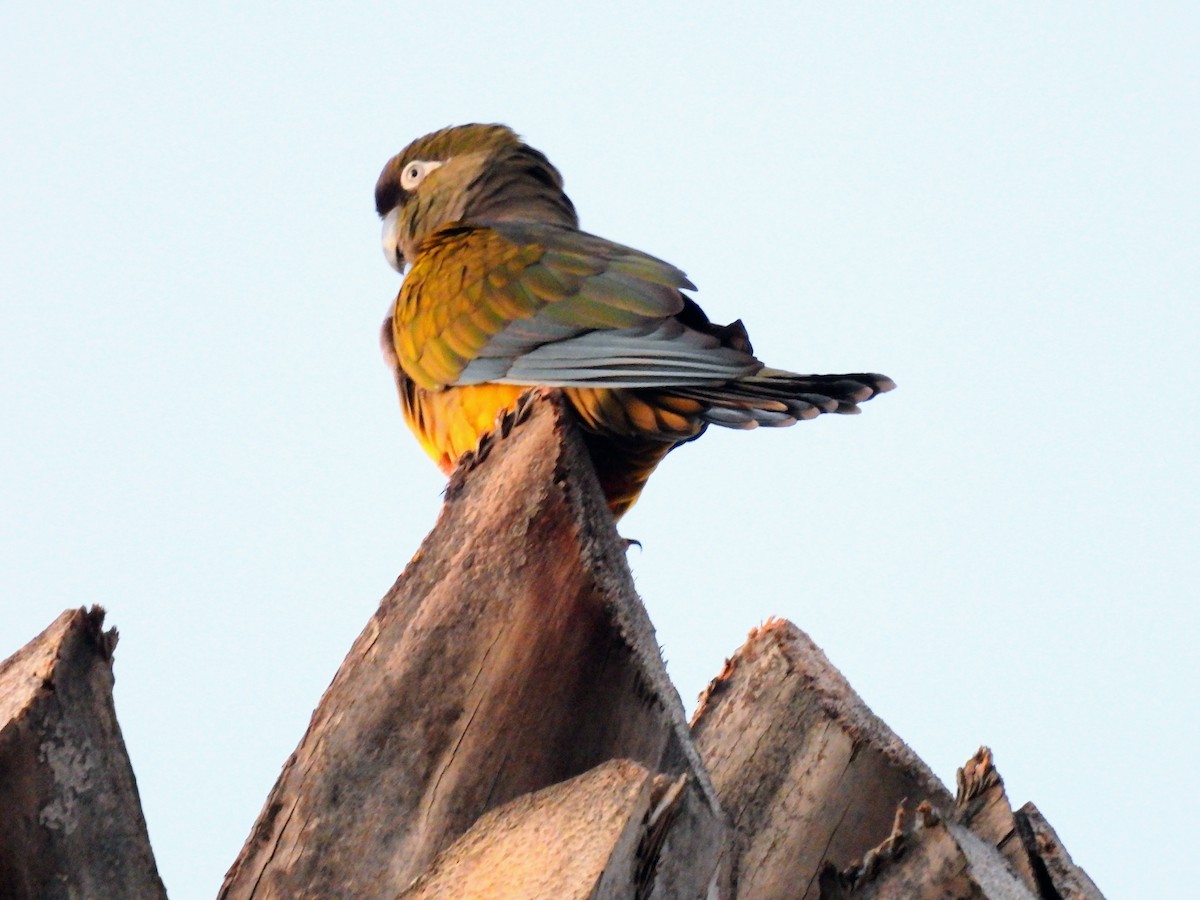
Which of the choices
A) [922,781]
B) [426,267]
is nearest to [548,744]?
[922,781]

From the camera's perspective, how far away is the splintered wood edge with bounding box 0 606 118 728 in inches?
102

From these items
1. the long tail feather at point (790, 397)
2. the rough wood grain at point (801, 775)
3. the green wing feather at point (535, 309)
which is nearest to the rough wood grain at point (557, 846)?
the rough wood grain at point (801, 775)

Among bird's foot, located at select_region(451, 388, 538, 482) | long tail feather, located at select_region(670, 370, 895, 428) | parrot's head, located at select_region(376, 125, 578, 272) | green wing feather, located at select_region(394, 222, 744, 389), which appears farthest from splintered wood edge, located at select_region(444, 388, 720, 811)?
parrot's head, located at select_region(376, 125, 578, 272)

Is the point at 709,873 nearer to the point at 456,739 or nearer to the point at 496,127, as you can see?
the point at 456,739

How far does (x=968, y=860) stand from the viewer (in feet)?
10.3

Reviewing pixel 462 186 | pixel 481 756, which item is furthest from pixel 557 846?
pixel 462 186

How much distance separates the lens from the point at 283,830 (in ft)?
9.11

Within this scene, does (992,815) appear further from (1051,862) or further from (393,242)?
(393,242)

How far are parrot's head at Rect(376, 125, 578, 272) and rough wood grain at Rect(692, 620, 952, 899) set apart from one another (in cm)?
312

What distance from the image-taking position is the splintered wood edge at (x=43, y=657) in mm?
2598

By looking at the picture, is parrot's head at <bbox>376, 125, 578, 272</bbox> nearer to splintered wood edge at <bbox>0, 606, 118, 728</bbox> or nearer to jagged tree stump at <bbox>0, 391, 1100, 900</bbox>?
jagged tree stump at <bbox>0, 391, 1100, 900</bbox>

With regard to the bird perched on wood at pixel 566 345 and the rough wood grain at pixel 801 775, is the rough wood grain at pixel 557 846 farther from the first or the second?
the bird perched on wood at pixel 566 345

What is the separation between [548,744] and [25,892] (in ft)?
3.22

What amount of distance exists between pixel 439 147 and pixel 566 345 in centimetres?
235
